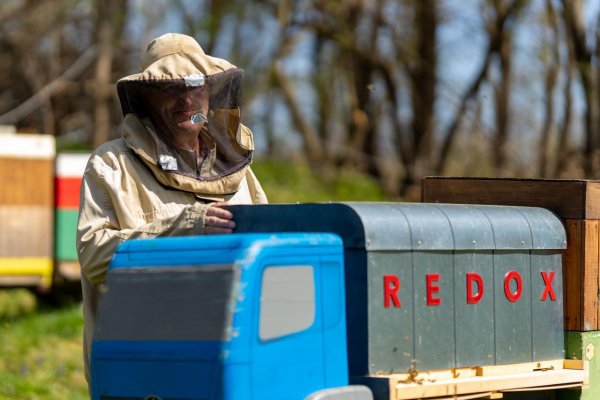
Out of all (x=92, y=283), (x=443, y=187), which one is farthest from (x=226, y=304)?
(x=443, y=187)

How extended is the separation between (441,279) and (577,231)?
82 centimetres

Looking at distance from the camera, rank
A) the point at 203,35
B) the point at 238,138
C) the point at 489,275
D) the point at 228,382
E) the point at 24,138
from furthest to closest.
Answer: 1. the point at 203,35
2. the point at 24,138
3. the point at 238,138
4. the point at 489,275
5. the point at 228,382

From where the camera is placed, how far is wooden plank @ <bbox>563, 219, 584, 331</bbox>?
13.1ft

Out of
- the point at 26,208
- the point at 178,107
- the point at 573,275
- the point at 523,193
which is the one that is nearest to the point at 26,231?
the point at 26,208

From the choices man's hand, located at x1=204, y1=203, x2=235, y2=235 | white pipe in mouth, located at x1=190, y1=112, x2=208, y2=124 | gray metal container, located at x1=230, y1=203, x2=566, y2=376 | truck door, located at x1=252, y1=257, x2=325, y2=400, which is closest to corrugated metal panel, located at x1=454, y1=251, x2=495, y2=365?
gray metal container, located at x1=230, y1=203, x2=566, y2=376

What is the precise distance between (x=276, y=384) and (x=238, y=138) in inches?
52.4

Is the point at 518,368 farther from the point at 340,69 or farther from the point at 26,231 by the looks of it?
the point at 340,69

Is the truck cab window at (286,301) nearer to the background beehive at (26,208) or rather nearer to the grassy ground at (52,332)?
the grassy ground at (52,332)

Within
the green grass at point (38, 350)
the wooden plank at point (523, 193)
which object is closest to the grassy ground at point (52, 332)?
the green grass at point (38, 350)

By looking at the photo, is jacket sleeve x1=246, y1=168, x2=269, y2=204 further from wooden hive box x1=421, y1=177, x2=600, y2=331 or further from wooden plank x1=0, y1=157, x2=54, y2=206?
wooden plank x1=0, y1=157, x2=54, y2=206

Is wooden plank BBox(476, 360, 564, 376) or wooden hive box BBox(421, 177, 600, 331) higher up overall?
wooden hive box BBox(421, 177, 600, 331)

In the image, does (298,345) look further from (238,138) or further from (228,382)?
(238,138)

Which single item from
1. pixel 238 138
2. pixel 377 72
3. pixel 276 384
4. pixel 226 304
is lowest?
pixel 276 384

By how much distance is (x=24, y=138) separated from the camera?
12492 millimetres
